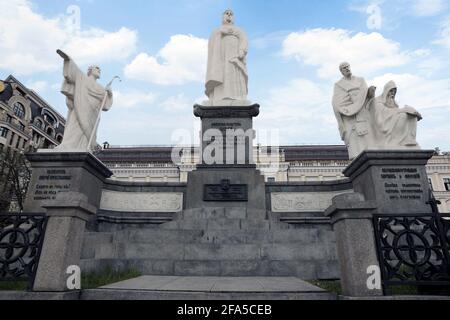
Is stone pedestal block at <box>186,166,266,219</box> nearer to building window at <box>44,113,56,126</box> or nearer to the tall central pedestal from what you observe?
the tall central pedestal

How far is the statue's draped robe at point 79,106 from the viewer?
1014 cm

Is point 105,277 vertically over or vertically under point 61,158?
under

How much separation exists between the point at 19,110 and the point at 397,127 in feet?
202

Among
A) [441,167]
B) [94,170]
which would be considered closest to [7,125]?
[94,170]

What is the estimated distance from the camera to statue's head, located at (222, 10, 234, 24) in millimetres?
13809

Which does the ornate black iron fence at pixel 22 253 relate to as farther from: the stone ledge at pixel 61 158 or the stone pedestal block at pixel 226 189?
the stone pedestal block at pixel 226 189

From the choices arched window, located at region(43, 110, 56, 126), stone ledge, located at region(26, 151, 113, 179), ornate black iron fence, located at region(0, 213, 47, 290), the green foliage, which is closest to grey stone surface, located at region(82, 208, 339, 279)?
the green foliage

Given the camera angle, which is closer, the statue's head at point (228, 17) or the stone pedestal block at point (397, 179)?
the stone pedestal block at point (397, 179)

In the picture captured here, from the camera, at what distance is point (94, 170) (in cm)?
1006

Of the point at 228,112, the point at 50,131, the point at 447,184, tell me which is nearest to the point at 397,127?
the point at 228,112

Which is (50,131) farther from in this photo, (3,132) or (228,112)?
(228,112)

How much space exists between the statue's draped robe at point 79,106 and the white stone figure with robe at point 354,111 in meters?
9.41

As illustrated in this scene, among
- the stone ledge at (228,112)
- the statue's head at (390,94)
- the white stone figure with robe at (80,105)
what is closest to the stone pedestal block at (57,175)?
the white stone figure with robe at (80,105)

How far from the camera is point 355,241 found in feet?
12.8
